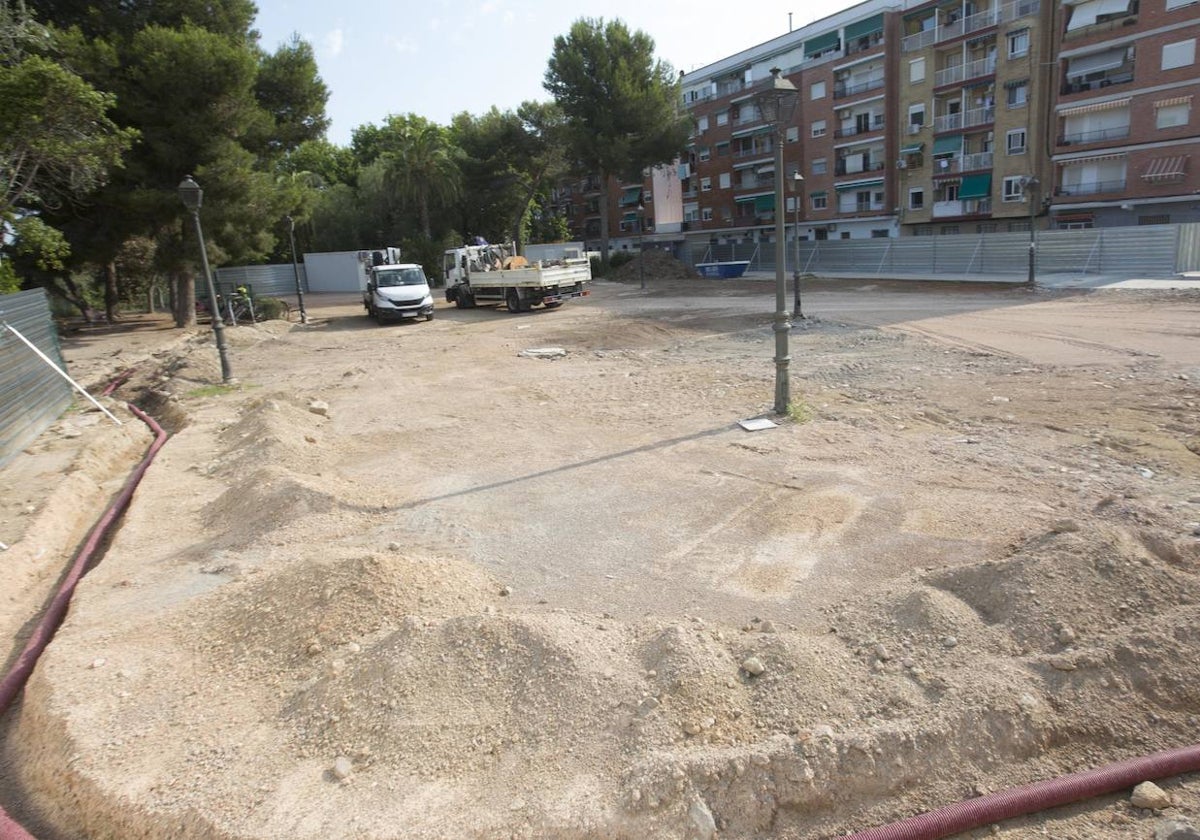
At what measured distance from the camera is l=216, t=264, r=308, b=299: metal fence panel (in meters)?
44.0

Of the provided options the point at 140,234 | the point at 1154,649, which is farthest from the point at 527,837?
the point at 140,234

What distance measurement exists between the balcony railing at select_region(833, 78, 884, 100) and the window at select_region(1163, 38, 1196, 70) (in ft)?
53.5

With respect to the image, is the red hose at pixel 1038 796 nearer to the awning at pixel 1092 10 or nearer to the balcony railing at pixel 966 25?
the awning at pixel 1092 10

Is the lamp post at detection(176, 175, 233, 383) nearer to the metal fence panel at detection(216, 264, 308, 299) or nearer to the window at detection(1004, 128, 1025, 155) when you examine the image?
the metal fence panel at detection(216, 264, 308, 299)

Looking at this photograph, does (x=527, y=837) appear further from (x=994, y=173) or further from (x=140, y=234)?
(x=994, y=173)

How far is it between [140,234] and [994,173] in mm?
41649

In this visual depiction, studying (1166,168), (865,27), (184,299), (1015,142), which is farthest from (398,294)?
(865,27)

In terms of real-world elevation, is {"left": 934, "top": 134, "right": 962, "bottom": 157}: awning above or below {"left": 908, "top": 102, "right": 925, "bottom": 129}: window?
below

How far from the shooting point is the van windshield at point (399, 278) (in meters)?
27.3

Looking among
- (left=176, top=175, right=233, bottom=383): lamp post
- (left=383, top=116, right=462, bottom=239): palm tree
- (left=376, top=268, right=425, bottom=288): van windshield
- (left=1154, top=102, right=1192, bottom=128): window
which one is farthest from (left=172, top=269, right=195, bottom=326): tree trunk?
(left=1154, top=102, right=1192, bottom=128): window

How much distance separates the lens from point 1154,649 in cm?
384

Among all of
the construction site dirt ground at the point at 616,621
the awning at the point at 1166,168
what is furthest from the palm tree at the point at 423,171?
the construction site dirt ground at the point at 616,621

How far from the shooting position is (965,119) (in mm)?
42812

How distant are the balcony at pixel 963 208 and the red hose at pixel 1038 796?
4561 centimetres
